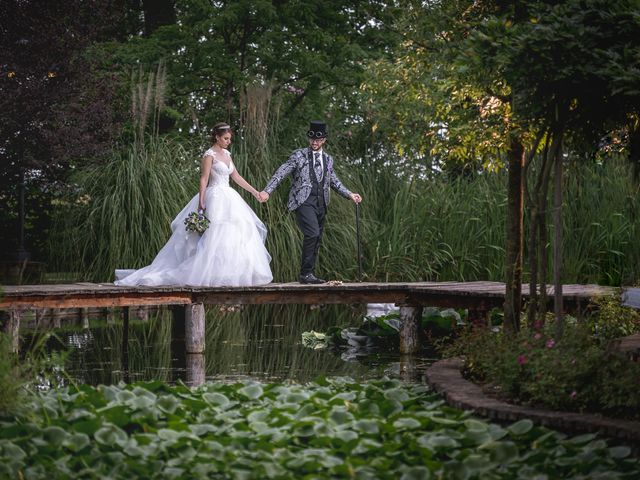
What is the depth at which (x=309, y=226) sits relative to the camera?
11500 millimetres

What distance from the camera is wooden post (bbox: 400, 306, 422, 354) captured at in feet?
35.5

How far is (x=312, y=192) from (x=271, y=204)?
1.70 meters

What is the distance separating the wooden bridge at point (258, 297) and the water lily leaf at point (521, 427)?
184 inches

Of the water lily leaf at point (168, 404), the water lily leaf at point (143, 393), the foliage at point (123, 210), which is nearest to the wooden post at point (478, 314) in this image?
the foliage at point (123, 210)

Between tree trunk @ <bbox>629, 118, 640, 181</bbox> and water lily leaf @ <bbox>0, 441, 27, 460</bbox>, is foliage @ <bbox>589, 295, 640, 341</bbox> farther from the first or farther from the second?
water lily leaf @ <bbox>0, 441, 27, 460</bbox>

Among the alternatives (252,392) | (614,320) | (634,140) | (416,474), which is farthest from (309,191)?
(416,474)

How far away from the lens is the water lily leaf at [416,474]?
175 inches

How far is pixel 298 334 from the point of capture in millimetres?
12086

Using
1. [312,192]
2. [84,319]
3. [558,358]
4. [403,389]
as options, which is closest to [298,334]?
[312,192]

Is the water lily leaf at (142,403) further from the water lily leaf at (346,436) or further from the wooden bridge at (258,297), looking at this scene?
the wooden bridge at (258,297)

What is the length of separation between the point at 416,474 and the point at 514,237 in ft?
11.0

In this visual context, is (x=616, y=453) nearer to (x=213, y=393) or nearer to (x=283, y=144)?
(x=213, y=393)

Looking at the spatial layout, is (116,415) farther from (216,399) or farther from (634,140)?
(634,140)

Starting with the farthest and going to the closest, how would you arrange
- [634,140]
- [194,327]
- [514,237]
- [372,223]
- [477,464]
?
[372,223] → [194,327] → [514,237] → [634,140] → [477,464]
